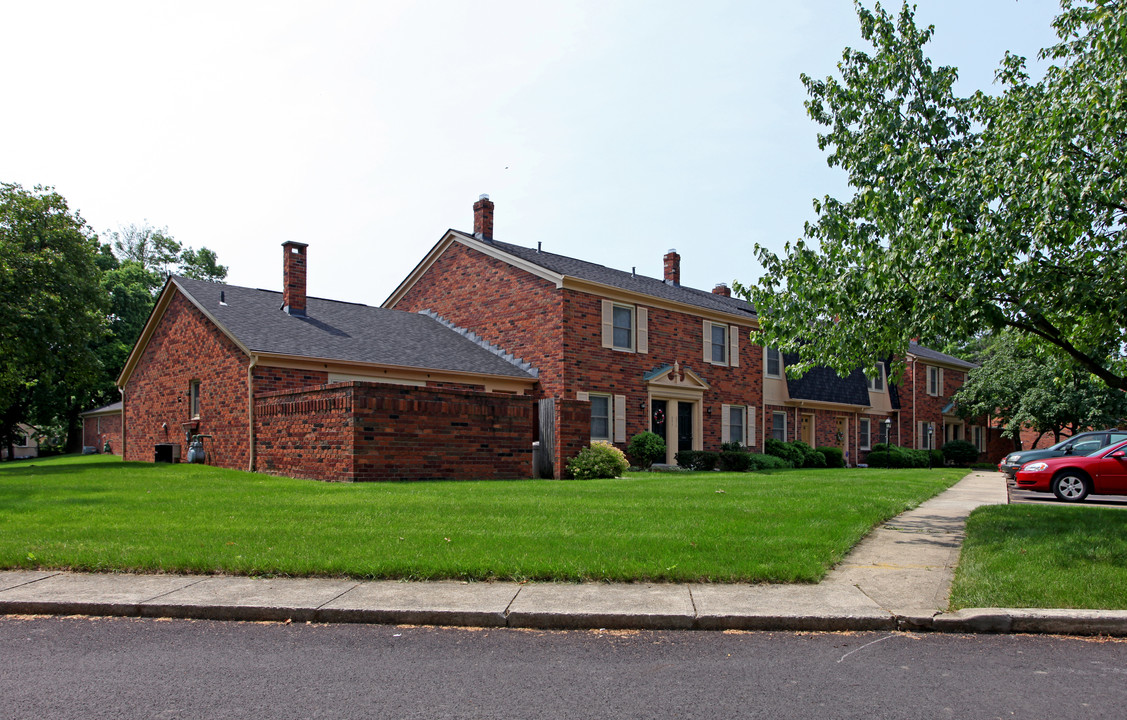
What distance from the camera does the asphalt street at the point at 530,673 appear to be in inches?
171

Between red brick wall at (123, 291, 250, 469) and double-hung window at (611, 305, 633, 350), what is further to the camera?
double-hung window at (611, 305, 633, 350)

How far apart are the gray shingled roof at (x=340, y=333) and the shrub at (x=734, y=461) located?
264 inches

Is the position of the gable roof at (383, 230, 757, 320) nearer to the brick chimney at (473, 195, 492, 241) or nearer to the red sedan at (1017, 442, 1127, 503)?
the brick chimney at (473, 195, 492, 241)

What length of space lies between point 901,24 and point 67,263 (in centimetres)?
2510

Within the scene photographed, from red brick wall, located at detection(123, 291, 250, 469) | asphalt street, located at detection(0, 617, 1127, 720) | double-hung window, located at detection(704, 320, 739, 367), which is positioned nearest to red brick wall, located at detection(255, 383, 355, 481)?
red brick wall, located at detection(123, 291, 250, 469)

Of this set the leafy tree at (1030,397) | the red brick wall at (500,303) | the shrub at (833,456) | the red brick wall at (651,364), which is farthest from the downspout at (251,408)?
the leafy tree at (1030,397)

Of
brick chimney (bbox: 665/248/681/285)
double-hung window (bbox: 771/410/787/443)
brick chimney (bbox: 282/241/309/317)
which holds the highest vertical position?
brick chimney (bbox: 665/248/681/285)

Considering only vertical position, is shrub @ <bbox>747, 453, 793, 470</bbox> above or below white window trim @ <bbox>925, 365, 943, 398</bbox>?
below

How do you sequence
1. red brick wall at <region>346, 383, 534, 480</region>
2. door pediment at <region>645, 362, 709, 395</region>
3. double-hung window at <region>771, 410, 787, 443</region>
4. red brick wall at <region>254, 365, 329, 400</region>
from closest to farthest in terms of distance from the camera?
red brick wall at <region>346, 383, 534, 480</region> → red brick wall at <region>254, 365, 329, 400</region> → door pediment at <region>645, 362, 709, 395</region> → double-hung window at <region>771, 410, 787, 443</region>

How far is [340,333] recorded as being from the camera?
22672 mm

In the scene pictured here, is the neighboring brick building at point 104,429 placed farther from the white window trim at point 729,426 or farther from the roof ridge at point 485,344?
the white window trim at point 729,426

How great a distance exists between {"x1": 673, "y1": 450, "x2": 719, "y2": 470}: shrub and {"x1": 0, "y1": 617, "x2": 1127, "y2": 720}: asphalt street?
750 inches

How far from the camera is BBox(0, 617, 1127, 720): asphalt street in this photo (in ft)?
14.3

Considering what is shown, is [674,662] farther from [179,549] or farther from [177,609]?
[179,549]
